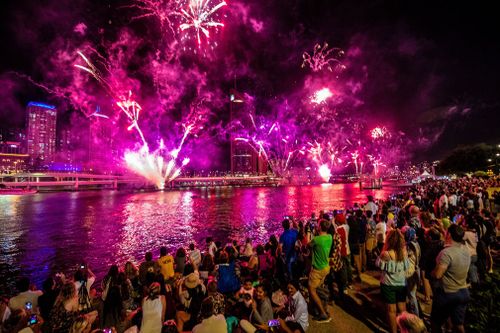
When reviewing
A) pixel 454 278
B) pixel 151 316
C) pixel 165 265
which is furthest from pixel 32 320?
pixel 454 278

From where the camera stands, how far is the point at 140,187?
7425cm

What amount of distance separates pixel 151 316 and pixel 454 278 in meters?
4.94

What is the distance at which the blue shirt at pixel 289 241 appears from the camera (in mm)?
8047

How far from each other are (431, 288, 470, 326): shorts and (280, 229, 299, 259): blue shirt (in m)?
3.69

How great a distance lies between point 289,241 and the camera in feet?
26.6

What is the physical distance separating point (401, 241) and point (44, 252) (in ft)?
58.4

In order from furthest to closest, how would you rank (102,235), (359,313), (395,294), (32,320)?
1. (102,235)
2. (359,313)
3. (32,320)
4. (395,294)

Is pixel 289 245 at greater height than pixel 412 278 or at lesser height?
greater

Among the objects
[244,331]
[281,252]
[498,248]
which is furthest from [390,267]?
[498,248]

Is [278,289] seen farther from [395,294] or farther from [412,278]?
[412,278]

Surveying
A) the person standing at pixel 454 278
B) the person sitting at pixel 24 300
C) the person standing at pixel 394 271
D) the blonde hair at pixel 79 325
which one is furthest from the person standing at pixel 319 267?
the person sitting at pixel 24 300

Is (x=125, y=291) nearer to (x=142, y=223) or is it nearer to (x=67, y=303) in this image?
(x=67, y=303)

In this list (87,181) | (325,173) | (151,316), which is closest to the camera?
(151,316)

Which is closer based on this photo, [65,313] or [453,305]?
[453,305]
